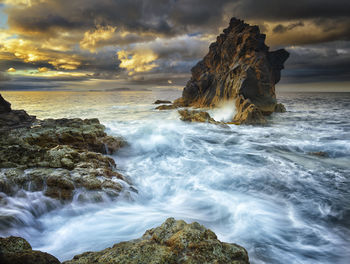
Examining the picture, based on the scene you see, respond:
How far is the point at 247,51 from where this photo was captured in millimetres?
27750

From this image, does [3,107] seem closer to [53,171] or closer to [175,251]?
[53,171]

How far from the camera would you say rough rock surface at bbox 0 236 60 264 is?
202 cm

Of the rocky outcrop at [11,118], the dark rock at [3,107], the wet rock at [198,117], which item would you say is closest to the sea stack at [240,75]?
the wet rock at [198,117]

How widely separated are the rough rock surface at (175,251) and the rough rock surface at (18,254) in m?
0.37

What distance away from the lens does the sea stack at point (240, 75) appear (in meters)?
22.9

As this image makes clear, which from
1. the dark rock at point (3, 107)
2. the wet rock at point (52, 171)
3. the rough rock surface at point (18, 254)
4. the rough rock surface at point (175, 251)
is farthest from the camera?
the dark rock at point (3, 107)

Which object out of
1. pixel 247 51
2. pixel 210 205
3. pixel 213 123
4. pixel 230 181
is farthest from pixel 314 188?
pixel 247 51

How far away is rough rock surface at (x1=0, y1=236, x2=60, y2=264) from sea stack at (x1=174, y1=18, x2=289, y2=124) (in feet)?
62.1

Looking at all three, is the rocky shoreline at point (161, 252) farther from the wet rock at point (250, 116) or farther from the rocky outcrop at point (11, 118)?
the wet rock at point (250, 116)

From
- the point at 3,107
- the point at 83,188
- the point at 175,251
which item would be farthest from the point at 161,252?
the point at 3,107

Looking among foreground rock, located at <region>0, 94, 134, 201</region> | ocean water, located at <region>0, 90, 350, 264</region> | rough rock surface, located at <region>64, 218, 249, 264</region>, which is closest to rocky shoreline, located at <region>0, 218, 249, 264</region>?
rough rock surface, located at <region>64, 218, 249, 264</region>

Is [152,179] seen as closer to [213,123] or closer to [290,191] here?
[290,191]

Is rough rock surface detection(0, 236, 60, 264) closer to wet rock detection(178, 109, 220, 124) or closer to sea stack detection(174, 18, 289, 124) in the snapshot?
wet rock detection(178, 109, 220, 124)

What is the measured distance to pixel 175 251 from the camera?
2492mm
